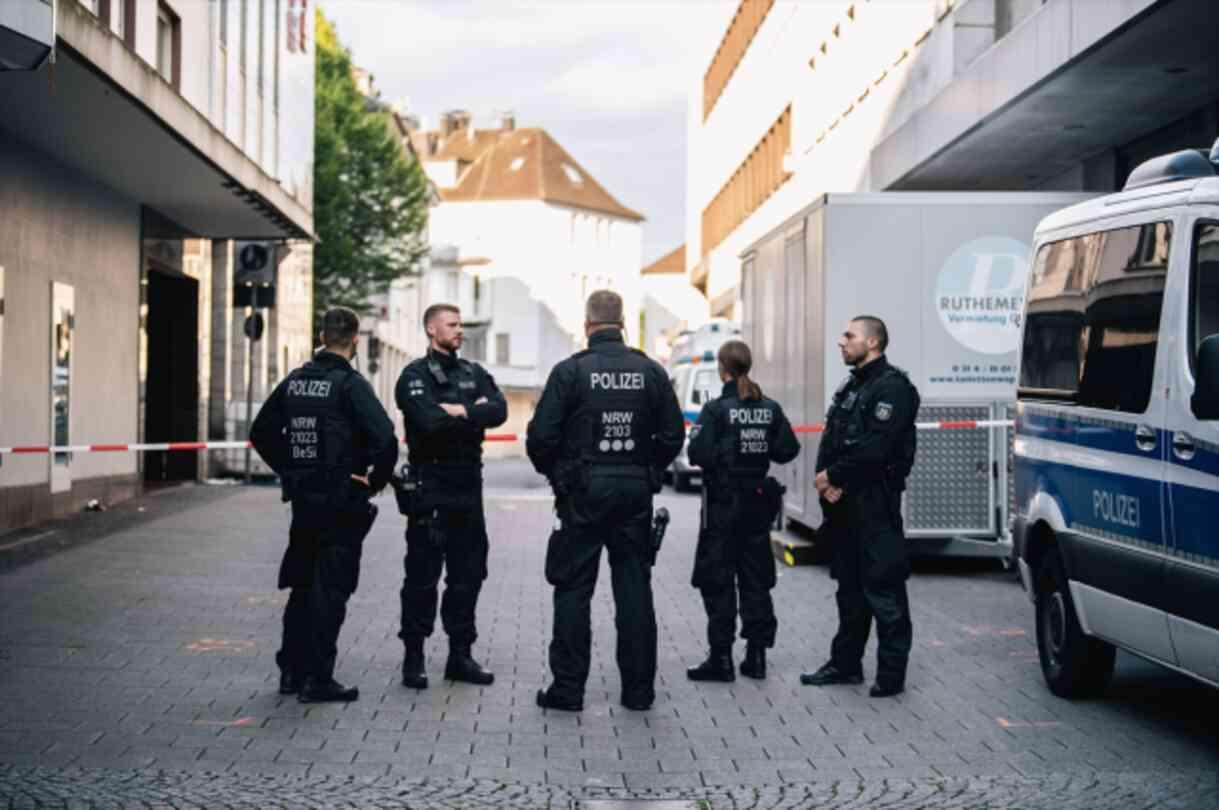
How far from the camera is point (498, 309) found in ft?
320

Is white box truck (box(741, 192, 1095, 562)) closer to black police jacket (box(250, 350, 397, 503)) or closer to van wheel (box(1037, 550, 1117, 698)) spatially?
van wheel (box(1037, 550, 1117, 698))

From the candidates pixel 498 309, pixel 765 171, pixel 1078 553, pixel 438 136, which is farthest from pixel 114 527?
pixel 438 136

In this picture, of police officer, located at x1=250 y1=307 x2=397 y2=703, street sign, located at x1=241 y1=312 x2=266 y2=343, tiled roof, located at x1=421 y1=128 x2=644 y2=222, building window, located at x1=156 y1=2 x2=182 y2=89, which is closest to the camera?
police officer, located at x1=250 y1=307 x2=397 y2=703

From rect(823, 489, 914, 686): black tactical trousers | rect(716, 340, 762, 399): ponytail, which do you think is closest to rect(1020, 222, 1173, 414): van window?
rect(823, 489, 914, 686): black tactical trousers

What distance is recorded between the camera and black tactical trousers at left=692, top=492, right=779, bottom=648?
352 inches

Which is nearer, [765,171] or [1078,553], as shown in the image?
[1078,553]


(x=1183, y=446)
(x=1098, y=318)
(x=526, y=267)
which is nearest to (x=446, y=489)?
(x=1098, y=318)

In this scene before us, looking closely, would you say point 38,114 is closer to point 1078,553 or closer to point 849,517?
point 849,517

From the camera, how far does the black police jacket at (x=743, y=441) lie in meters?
9.04

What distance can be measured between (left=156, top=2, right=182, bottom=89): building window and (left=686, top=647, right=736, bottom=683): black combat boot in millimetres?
14217

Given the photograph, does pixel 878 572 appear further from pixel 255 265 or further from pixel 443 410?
pixel 255 265

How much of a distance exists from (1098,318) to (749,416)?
1.92 metres

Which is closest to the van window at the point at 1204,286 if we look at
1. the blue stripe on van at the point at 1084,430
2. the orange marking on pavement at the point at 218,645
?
the blue stripe on van at the point at 1084,430

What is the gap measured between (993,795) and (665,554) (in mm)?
9871
